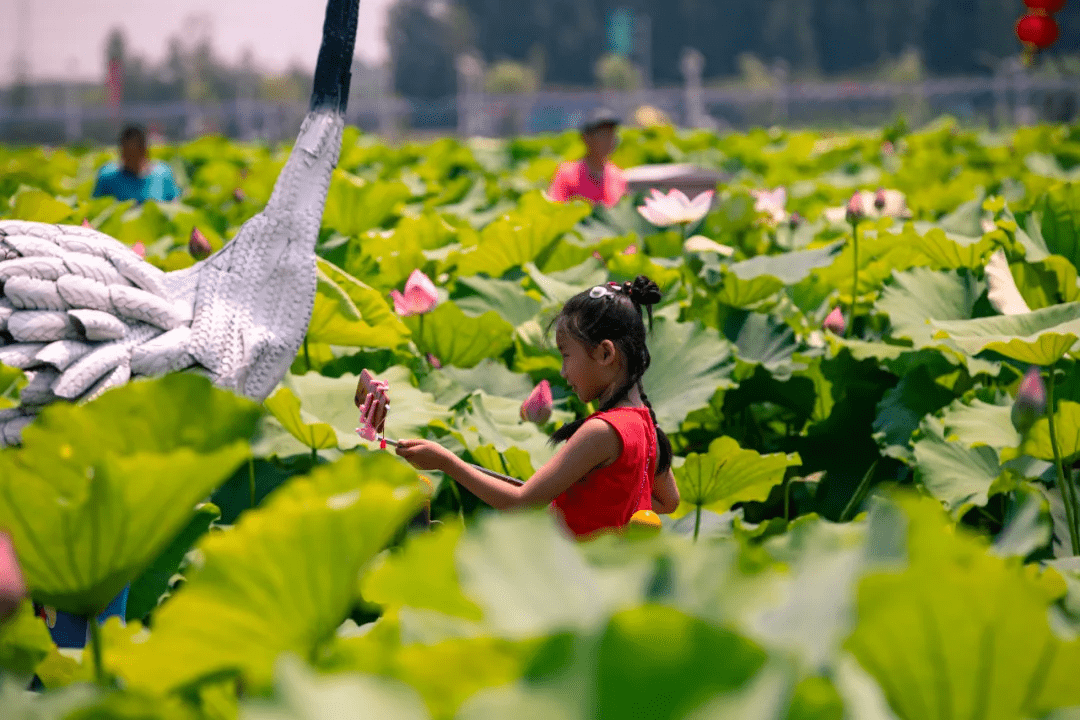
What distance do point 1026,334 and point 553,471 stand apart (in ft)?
2.72

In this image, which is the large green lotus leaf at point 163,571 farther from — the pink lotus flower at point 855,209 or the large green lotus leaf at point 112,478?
the pink lotus flower at point 855,209

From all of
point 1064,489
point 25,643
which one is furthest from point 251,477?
point 1064,489

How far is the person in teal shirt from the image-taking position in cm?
515

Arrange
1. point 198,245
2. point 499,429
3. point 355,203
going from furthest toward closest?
point 355,203, point 198,245, point 499,429

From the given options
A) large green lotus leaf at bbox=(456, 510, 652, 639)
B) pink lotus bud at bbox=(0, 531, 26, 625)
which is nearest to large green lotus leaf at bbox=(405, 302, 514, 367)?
pink lotus bud at bbox=(0, 531, 26, 625)

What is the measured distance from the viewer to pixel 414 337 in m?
2.77

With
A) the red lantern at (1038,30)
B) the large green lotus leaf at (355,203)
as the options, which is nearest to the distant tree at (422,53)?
the red lantern at (1038,30)

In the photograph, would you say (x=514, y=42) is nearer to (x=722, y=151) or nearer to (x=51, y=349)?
(x=722, y=151)

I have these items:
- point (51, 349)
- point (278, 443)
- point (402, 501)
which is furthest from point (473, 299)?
point (402, 501)

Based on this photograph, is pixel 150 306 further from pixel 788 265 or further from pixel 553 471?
pixel 788 265

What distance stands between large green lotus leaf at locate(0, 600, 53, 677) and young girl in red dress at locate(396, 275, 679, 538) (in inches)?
29.2

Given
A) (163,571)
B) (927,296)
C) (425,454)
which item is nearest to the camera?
(163,571)

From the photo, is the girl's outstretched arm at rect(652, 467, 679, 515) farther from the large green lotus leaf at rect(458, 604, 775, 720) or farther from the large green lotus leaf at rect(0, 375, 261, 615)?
the large green lotus leaf at rect(458, 604, 775, 720)

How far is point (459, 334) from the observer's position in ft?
9.04
